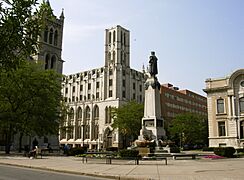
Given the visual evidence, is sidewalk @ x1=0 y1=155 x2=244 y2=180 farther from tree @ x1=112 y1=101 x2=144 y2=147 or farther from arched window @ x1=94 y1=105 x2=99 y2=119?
arched window @ x1=94 y1=105 x2=99 y2=119

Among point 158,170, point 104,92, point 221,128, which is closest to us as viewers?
point 158,170

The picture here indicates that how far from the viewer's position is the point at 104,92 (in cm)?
8475

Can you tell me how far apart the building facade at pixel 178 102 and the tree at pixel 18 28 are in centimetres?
8336

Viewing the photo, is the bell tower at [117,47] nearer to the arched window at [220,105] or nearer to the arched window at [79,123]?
the arched window at [79,123]

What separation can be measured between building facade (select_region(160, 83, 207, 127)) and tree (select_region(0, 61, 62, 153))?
55.9m

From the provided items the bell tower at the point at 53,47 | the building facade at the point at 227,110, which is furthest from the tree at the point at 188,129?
the bell tower at the point at 53,47

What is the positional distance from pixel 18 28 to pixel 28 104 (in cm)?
3208

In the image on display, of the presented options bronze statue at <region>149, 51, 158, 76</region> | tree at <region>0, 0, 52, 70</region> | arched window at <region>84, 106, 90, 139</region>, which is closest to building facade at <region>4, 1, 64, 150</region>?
arched window at <region>84, 106, 90, 139</region>

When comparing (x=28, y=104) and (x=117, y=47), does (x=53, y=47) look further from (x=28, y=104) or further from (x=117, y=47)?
(x=28, y=104)

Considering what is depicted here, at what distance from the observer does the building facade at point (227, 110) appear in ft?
174

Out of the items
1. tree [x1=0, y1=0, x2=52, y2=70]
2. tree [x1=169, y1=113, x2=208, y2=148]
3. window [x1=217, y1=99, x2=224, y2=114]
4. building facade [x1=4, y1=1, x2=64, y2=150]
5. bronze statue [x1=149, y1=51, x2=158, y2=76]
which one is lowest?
tree [x1=169, y1=113, x2=208, y2=148]

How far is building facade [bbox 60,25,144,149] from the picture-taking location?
83.0 metres

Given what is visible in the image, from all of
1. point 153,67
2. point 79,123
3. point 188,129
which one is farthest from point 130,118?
point 79,123

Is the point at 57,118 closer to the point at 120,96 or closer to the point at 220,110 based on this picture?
the point at 220,110
